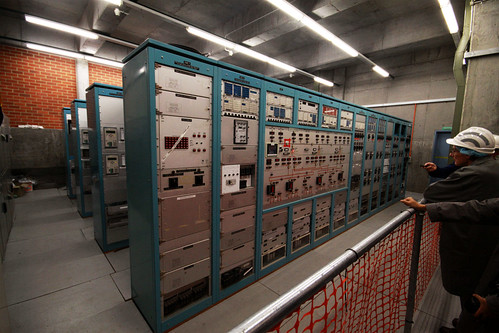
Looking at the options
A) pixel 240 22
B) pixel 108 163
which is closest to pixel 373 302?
pixel 108 163

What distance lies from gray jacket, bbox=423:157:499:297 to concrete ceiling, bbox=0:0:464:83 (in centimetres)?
385

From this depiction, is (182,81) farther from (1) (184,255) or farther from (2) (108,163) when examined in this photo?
(2) (108,163)

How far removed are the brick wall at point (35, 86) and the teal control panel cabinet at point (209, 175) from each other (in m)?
6.82

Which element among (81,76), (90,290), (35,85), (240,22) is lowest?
(90,290)

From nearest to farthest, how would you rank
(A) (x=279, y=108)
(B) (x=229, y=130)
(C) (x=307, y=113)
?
(B) (x=229, y=130) < (A) (x=279, y=108) < (C) (x=307, y=113)

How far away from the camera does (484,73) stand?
A: 289 centimetres

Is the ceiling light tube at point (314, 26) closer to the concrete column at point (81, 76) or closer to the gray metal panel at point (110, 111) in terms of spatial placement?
the gray metal panel at point (110, 111)

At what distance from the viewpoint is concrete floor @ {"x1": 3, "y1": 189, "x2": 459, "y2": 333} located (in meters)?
2.15

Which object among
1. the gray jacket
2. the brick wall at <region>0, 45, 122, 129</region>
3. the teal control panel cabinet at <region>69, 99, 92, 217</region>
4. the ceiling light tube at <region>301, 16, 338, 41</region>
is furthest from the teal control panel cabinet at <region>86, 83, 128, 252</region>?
the brick wall at <region>0, 45, 122, 129</region>

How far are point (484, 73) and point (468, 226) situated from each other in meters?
2.40

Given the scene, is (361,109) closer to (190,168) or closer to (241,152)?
(241,152)

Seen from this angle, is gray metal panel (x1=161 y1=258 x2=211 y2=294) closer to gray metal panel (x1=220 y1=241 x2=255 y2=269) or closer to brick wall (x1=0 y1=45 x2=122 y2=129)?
gray metal panel (x1=220 y1=241 x2=255 y2=269)

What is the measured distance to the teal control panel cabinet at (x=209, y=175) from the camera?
1.97 metres

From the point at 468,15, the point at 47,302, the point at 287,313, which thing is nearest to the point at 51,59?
the point at 47,302
